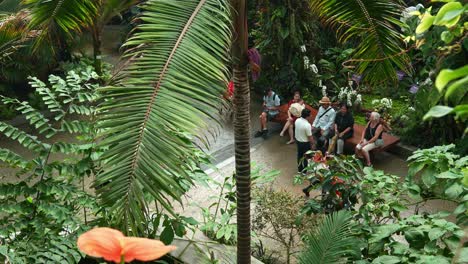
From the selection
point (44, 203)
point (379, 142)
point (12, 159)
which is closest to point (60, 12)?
point (12, 159)

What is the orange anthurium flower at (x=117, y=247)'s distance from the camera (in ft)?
3.60

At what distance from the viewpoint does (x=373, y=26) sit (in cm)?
478

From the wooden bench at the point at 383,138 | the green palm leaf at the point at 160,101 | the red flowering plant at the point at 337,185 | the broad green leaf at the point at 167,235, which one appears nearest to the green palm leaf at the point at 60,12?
the green palm leaf at the point at 160,101

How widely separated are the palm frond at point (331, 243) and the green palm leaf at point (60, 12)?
2.48m

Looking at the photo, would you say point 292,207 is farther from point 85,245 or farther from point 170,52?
point 85,245

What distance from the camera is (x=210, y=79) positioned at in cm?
348

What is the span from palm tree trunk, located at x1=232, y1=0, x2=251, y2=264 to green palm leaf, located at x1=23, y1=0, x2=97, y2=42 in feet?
Answer: 3.85

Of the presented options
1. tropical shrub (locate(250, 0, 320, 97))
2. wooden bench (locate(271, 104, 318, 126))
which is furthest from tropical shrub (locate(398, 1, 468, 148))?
tropical shrub (locate(250, 0, 320, 97))

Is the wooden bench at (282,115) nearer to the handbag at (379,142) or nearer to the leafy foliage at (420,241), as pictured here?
the handbag at (379,142)

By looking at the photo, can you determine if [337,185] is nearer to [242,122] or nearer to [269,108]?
[242,122]

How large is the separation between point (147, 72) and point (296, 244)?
4560mm

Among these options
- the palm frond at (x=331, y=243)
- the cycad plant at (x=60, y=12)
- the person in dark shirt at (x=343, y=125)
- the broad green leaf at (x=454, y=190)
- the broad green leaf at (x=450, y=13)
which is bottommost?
the person in dark shirt at (x=343, y=125)

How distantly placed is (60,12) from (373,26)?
2.49 m

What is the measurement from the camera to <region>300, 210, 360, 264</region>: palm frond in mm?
4316
